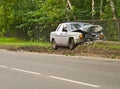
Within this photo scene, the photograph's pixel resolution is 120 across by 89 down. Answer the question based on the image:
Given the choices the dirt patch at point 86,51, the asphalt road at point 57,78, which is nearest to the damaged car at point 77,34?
the dirt patch at point 86,51

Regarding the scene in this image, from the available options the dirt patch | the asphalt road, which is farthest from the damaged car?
the asphalt road

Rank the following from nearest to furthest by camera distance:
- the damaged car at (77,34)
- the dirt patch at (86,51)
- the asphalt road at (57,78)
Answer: the asphalt road at (57,78) → the dirt patch at (86,51) → the damaged car at (77,34)

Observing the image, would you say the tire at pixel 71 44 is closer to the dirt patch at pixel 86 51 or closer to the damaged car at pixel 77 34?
the damaged car at pixel 77 34

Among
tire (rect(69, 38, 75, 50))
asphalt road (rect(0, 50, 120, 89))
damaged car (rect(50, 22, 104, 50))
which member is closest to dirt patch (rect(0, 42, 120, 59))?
tire (rect(69, 38, 75, 50))

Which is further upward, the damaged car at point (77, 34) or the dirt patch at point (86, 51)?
the damaged car at point (77, 34)

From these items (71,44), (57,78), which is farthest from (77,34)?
(57,78)

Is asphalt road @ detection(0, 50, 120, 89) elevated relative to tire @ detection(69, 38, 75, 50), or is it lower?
elevated

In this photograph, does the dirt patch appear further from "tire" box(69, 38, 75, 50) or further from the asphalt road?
the asphalt road

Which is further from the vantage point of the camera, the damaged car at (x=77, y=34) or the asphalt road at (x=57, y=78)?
the damaged car at (x=77, y=34)

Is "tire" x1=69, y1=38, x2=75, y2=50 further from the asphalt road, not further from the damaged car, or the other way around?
the asphalt road

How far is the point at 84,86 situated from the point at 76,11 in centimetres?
2785

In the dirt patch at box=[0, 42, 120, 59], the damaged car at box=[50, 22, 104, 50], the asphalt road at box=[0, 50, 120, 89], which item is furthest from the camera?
the damaged car at box=[50, 22, 104, 50]

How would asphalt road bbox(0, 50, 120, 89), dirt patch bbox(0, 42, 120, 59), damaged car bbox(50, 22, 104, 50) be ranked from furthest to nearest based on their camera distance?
damaged car bbox(50, 22, 104, 50)
dirt patch bbox(0, 42, 120, 59)
asphalt road bbox(0, 50, 120, 89)

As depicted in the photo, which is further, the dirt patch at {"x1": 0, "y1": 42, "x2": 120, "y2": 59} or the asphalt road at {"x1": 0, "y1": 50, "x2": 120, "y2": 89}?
the dirt patch at {"x1": 0, "y1": 42, "x2": 120, "y2": 59}
